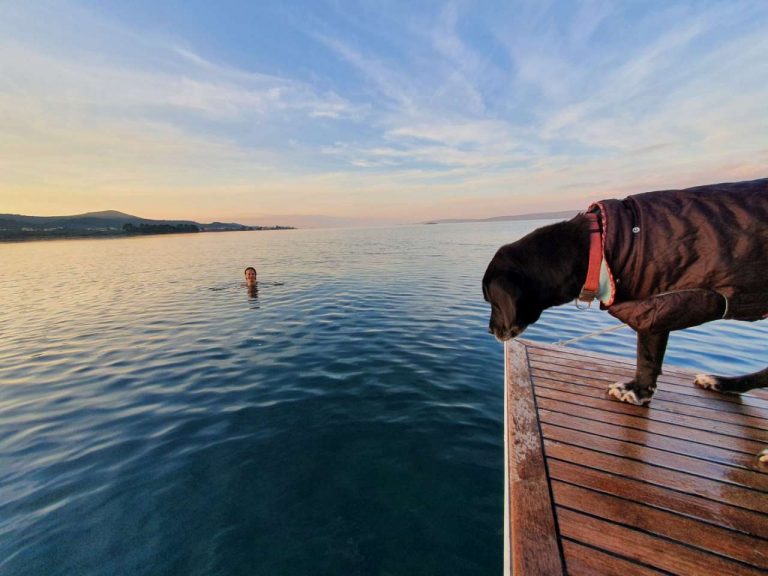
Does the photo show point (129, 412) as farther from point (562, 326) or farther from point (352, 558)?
point (562, 326)

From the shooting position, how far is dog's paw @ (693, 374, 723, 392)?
13.8 ft

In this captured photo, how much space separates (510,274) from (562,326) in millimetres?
8712

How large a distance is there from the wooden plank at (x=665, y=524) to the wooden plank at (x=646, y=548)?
6 centimetres

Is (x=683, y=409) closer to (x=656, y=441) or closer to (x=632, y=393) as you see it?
(x=632, y=393)

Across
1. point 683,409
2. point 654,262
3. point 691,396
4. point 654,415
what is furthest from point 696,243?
point 691,396

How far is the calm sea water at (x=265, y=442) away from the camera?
3.14 m

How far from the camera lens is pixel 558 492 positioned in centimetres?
267

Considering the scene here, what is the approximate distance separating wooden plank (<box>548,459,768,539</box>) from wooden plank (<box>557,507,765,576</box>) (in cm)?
36

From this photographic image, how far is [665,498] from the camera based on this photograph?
258 centimetres

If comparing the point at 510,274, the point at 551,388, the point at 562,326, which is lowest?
the point at 562,326

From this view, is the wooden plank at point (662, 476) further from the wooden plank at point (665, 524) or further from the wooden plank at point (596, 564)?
the wooden plank at point (596, 564)

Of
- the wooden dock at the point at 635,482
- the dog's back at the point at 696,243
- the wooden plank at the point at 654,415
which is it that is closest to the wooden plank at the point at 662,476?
the wooden dock at the point at 635,482

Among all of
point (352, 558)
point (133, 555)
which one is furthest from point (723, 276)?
point (133, 555)

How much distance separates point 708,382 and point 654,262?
2.92 metres
